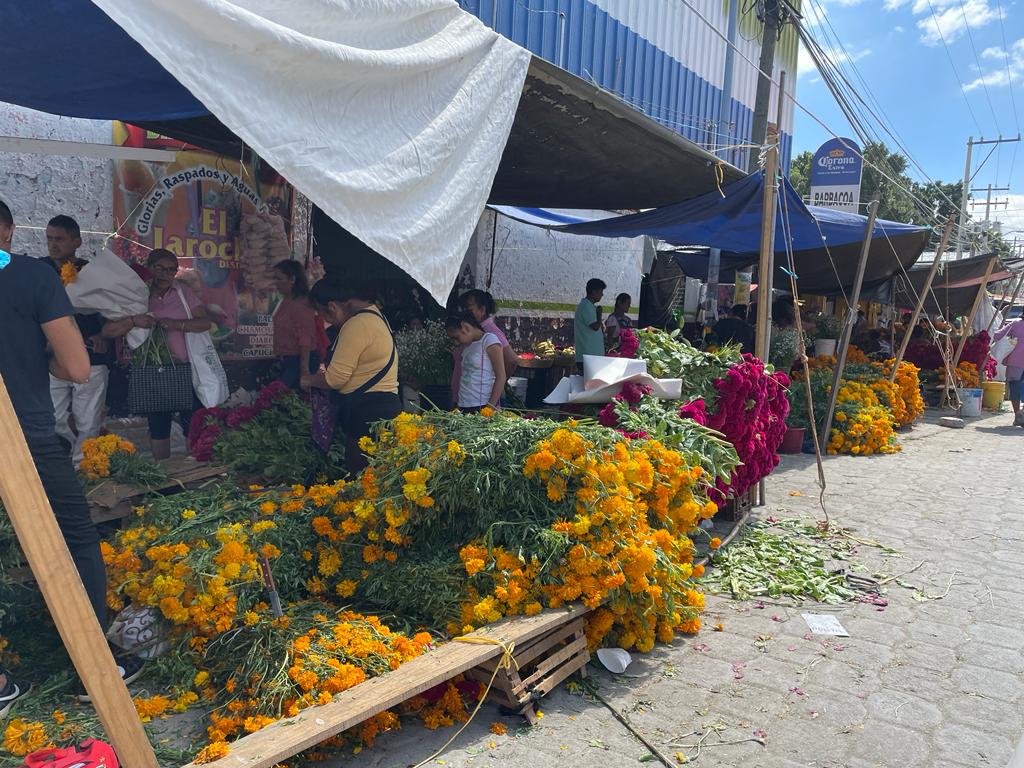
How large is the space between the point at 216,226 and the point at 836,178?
42.6 ft

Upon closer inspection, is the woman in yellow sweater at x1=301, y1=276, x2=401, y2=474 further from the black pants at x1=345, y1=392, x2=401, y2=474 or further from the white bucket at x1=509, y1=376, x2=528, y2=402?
the white bucket at x1=509, y1=376, x2=528, y2=402

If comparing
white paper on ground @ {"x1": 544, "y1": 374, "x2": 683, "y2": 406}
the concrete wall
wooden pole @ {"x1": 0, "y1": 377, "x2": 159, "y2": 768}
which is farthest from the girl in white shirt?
wooden pole @ {"x1": 0, "y1": 377, "x2": 159, "y2": 768}

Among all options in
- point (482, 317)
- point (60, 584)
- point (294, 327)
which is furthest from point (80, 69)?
point (60, 584)

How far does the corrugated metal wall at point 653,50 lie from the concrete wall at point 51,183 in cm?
532

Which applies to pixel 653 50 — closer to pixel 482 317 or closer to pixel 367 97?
pixel 482 317

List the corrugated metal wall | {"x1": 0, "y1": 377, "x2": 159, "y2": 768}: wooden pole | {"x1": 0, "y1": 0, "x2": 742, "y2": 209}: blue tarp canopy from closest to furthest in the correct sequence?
{"x1": 0, "y1": 377, "x2": 159, "y2": 768}: wooden pole < {"x1": 0, "y1": 0, "x2": 742, "y2": 209}: blue tarp canopy < the corrugated metal wall

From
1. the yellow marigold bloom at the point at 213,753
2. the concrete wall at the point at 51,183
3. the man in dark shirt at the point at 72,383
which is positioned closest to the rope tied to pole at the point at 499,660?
the yellow marigold bloom at the point at 213,753

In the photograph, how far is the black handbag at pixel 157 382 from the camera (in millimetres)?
5449

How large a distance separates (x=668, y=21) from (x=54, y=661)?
13.9 metres

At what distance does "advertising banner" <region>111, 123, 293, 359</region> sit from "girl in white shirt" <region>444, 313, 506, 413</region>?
7.11 feet

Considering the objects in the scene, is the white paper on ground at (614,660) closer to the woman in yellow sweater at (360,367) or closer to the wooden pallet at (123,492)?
the woman in yellow sweater at (360,367)

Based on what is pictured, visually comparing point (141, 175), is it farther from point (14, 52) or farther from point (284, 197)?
point (14, 52)

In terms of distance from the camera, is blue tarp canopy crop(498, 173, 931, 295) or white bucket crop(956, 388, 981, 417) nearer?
blue tarp canopy crop(498, 173, 931, 295)

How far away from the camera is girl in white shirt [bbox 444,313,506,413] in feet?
18.4
